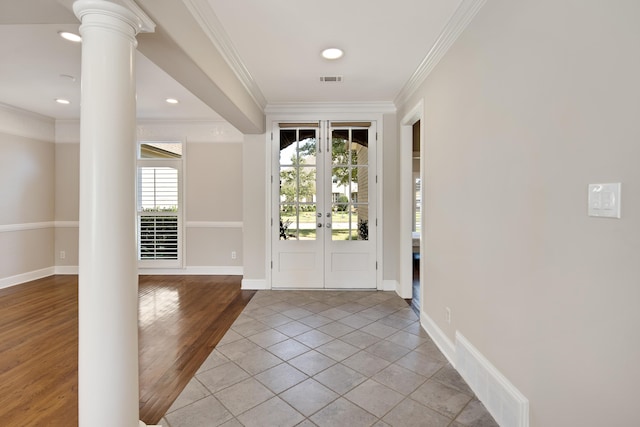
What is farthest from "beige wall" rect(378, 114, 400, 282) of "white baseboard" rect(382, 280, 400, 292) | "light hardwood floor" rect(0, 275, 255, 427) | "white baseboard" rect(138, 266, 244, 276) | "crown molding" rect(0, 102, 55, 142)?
"crown molding" rect(0, 102, 55, 142)

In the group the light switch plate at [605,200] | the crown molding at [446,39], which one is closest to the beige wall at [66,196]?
the crown molding at [446,39]

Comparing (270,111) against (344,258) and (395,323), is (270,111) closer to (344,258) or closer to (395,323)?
(344,258)

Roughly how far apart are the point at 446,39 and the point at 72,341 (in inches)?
161

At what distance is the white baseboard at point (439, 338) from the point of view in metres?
2.30

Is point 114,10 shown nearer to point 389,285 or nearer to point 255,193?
point 255,193

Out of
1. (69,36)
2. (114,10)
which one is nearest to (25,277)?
(69,36)

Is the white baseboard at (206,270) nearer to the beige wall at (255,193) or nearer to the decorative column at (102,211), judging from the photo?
the beige wall at (255,193)

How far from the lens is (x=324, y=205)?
4.21 meters

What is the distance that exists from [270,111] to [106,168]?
3098 mm

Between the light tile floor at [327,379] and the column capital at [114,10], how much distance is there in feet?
6.75

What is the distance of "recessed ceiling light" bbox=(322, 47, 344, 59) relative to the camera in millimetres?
2588

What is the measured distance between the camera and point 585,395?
1126 millimetres

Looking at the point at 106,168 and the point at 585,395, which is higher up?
the point at 106,168

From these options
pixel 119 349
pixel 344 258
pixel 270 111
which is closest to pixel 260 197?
pixel 270 111
